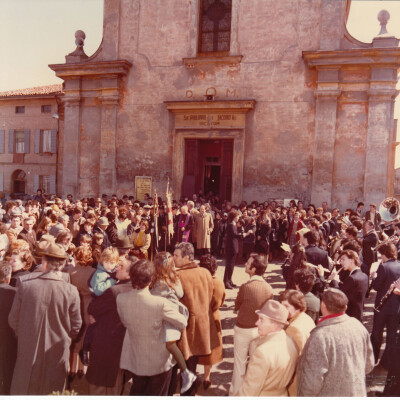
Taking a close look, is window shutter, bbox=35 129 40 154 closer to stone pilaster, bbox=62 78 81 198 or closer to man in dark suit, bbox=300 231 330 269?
stone pilaster, bbox=62 78 81 198

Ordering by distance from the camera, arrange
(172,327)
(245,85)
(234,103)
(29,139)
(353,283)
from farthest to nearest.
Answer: (29,139) < (245,85) < (234,103) < (353,283) < (172,327)

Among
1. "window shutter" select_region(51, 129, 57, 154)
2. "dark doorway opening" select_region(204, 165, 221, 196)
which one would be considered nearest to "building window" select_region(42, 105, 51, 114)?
"window shutter" select_region(51, 129, 57, 154)

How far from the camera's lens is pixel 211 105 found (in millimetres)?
17391

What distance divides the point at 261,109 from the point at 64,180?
10070 millimetres

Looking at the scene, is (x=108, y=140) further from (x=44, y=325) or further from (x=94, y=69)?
(x=44, y=325)

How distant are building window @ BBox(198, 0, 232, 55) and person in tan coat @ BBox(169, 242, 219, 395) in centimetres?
1509

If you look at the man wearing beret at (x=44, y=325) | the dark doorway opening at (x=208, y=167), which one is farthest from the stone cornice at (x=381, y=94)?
the man wearing beret at (x=44, y=325)

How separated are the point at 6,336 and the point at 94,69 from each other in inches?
644

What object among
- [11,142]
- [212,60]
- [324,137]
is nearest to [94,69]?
[212,60]

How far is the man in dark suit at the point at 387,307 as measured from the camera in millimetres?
5449

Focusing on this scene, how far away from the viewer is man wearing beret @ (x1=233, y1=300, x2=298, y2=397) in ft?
10.3

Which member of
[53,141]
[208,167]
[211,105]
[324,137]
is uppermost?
[211,105]

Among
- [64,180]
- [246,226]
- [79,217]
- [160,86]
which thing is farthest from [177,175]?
[79,217]

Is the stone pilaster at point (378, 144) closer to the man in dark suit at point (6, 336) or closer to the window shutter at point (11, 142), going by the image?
the man in dark suit at point (6, 336)
